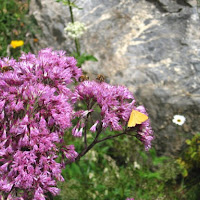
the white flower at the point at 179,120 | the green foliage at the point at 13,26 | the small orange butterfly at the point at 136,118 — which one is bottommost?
the white flower at the point at 179,120

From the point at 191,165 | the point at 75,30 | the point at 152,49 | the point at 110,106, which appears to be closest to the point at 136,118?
the point at 110,106

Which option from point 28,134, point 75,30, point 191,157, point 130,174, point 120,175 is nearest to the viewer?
point 28,134

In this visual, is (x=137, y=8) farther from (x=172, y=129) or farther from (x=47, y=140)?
(x=47, y=140)

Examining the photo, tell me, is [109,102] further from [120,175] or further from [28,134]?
[120,175]

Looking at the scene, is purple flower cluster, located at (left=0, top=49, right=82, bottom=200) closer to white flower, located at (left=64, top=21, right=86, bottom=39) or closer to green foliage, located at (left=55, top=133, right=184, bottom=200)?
green foliage, located at (left=55, top=133, right=184, bottom=200)

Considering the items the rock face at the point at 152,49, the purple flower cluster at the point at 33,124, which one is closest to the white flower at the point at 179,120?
the rock face at the point at 152,49

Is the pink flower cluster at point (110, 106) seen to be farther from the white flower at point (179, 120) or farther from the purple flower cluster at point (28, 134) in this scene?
the white flower at point (179, 120)
